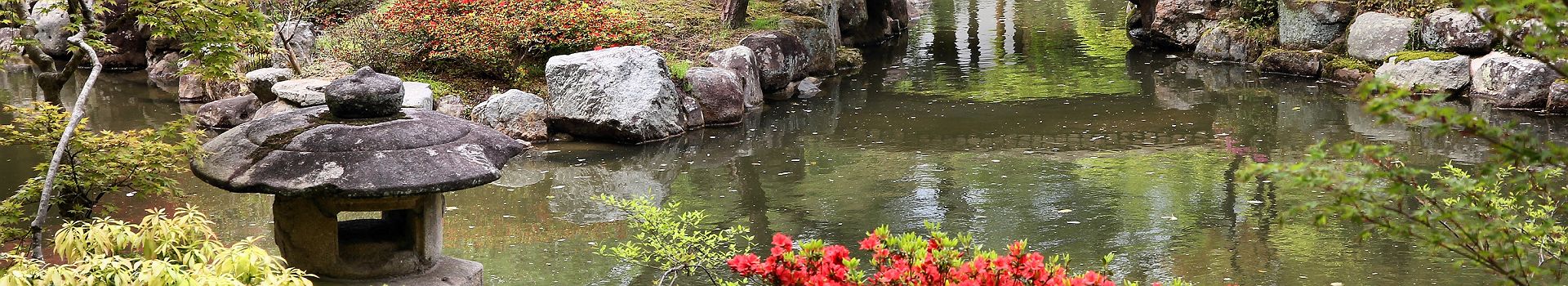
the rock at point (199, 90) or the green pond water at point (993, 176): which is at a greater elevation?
the rock at point (199, 90)

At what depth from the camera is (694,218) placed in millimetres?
6160

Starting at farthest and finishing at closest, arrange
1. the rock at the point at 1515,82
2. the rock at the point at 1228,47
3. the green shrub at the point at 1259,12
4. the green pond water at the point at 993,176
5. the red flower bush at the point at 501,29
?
1. the rock at the point at 1228,47
2. the green shrub at the point at 1259,12
3. the red flower bush at the point at 501,29
4. the rock at the point at 1515,82
5. the green pond water at the point at 993,176

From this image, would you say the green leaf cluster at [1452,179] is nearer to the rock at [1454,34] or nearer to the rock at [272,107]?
the rock at [272,107]

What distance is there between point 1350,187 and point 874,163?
29.5 feet

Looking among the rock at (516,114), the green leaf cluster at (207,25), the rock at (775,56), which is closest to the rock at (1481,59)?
the rock at (775,56)

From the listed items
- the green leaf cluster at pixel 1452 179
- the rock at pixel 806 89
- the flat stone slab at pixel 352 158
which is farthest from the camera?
the rock at pixel 806 89

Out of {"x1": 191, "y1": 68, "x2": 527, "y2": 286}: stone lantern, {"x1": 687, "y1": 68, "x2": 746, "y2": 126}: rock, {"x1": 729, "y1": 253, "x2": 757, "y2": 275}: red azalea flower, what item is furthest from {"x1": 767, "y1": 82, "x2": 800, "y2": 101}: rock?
{"x1": 729, "y1": 253, "x2": 757, "y2": 275}: red azalea flower

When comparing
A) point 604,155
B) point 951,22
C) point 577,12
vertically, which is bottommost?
point 951,22

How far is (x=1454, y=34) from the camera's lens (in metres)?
15.0

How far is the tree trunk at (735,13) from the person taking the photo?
1750 cm

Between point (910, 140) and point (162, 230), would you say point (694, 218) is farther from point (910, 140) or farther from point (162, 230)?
point (910, 140)

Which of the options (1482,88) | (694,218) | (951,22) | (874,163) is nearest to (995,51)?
(951,22)

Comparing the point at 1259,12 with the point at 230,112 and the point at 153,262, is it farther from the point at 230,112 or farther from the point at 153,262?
the point at 153,262

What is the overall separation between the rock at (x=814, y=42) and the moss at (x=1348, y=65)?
692 centimetres
